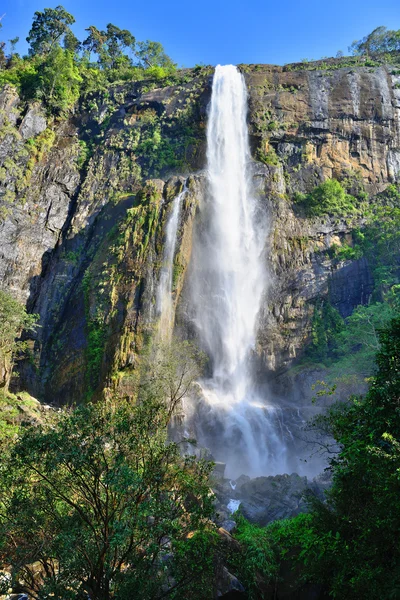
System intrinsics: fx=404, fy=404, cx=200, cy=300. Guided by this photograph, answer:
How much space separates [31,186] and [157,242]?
1207 cm

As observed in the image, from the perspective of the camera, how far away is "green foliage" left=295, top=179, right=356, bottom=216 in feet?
97.0

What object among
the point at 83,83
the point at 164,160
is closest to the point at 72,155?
the point at 164,160

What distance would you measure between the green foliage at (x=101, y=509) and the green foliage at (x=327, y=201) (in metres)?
25.8

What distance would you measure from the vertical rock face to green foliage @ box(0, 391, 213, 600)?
13084 mm

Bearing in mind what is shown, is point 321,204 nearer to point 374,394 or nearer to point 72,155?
point 72,155

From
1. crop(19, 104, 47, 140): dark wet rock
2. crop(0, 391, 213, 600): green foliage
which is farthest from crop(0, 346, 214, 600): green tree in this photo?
crop(19, 104, 47, 140): dark wet rock

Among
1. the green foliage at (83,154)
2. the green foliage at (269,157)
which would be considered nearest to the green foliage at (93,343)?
the green foliage at (83,154)

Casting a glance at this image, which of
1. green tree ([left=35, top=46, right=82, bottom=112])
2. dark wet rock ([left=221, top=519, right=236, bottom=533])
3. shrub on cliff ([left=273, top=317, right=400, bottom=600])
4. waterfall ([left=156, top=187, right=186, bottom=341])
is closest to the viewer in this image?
shrub on cliff ([left=273, top=317, right=400, bottom=600])

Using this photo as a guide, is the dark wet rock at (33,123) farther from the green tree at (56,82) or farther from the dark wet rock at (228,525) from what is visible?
the dark wet rock at (228,525)

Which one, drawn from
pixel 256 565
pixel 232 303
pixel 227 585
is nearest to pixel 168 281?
pixel 232 303

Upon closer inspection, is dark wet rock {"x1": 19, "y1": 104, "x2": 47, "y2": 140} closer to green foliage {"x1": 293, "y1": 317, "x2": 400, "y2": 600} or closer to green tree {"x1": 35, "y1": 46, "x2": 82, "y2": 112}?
green tree {"x1": 35, "y1": 46, "x2": 82, "y2": 112}

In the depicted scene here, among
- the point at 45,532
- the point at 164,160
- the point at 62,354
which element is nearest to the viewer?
the point at 45,532

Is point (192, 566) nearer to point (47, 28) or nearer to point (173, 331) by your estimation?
point (173, 331)

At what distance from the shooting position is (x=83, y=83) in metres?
38.8
